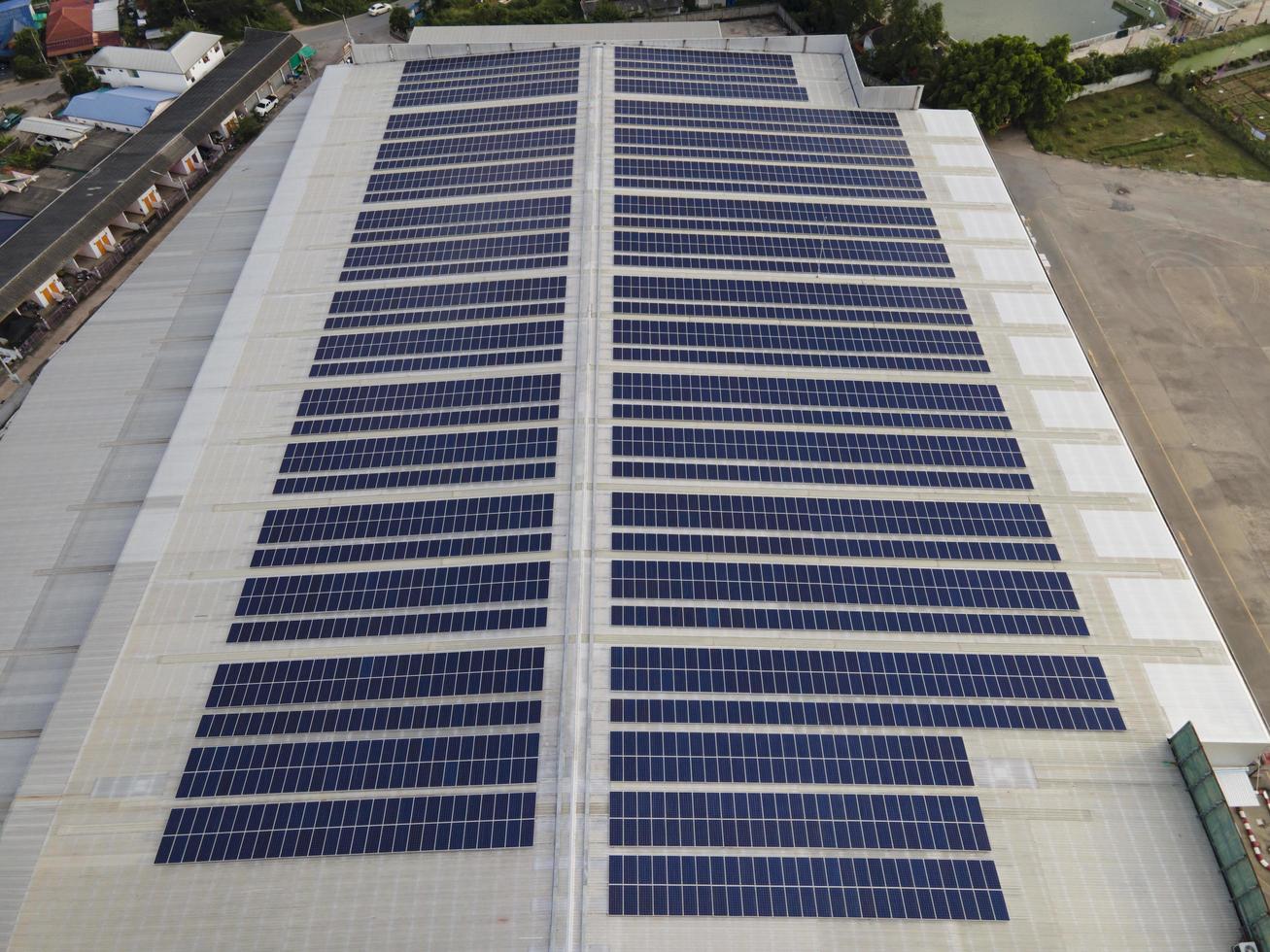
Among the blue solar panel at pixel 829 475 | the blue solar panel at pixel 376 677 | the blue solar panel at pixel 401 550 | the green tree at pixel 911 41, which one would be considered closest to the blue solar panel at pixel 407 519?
the blue solar panel at pixel 401 550

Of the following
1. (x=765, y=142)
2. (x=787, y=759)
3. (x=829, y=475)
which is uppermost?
(x=765, y=142)

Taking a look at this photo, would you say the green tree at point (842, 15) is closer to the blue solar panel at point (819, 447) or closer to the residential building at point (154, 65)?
the blue solar panel at point (819, 447)

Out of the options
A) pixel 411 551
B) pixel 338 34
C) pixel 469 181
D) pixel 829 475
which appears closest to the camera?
pixel 411 551

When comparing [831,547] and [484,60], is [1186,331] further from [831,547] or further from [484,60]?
[484,60]

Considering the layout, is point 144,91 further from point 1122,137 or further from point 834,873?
point 1122,137

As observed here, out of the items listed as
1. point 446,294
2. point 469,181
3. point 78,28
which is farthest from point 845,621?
point 78,28

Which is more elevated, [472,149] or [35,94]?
[472,149]
